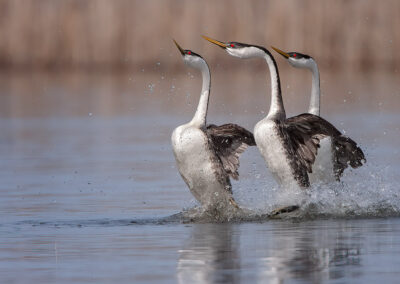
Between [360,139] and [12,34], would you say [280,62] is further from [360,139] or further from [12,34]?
[360,139]

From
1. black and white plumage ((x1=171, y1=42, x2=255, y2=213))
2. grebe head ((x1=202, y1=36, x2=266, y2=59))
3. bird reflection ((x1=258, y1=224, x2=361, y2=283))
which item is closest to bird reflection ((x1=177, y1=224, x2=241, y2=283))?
bird reflection ((x1=258, y1=224, x2=361, y2=283))

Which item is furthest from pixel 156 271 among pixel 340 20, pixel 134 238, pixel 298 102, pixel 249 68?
pixel 249 68

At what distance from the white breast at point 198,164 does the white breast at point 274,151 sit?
1.74ft

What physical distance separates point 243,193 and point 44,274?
5.38 meters

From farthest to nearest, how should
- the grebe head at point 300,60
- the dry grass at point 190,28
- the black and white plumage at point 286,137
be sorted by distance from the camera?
the dry grass at point 190,28 < the grebe head at point 300,60 < the black and white plumage at point 286,137

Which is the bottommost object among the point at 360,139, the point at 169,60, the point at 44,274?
the point at 44,274

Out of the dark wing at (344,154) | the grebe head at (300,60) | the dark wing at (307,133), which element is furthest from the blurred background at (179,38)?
the dark wing at (307,133)

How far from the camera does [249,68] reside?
49.2 m

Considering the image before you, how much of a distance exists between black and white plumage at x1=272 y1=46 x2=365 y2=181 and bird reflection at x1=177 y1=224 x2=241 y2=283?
2131mm

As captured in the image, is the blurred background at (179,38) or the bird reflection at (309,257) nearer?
the bird reflection at (309,257)

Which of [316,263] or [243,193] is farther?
[243,193]

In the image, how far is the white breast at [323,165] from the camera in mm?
12664

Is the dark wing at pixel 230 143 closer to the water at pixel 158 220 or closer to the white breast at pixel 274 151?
the water at pixel 158 220

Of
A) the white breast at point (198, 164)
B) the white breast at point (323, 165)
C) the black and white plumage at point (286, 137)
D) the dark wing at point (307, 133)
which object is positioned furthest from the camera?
the white breast at point (323, 165)
